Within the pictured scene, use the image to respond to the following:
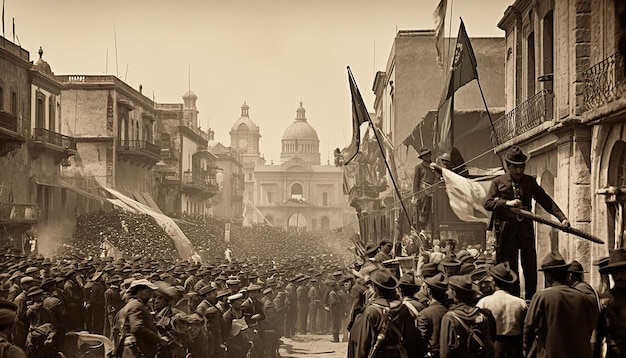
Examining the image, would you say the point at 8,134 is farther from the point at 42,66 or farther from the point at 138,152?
the point at 138,152

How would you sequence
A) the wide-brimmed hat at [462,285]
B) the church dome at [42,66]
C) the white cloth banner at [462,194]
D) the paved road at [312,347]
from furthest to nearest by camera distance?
the church dome at [42,66]
the paved road at [312,347]
the white cloth banner at [462,194]
the wide-brimmed hat at [462,285]

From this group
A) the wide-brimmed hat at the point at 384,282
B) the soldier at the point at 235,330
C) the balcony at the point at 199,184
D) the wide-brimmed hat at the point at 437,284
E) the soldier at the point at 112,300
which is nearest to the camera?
the wide-brimmed hat at the point at 384,282

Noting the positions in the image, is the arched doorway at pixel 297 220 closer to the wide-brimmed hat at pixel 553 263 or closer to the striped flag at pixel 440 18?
the striped flag at pixel 440 18

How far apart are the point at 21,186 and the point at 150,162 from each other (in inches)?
693

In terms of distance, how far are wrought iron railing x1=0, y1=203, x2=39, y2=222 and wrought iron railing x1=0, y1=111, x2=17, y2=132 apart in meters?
2.92

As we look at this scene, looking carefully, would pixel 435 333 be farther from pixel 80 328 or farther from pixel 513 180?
pixel 80 328

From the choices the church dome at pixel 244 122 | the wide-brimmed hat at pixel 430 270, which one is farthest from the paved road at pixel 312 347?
the church dome at pixel 244 122

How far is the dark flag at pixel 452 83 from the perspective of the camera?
60.7 ft

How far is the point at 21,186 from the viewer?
114 feet

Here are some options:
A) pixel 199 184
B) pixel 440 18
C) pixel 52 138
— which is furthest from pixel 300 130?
pixel 440 18

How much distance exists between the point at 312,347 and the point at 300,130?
120m

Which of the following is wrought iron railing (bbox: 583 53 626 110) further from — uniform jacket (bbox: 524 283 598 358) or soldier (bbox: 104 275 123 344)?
soldier (bbox: 104 275 123 344)

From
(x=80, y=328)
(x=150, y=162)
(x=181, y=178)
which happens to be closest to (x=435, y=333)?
(x=80, y=328)

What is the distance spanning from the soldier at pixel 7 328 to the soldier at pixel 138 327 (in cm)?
301
